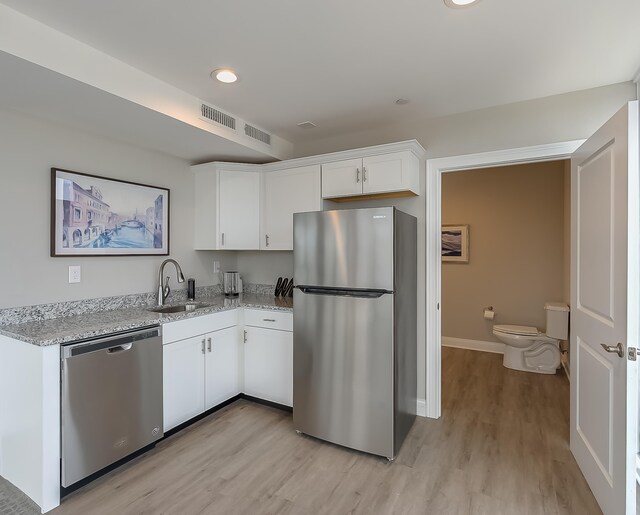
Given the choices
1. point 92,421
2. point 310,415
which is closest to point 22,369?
point 92,421

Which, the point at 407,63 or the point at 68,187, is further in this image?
the point at 68,187

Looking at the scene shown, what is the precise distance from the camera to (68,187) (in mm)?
2426

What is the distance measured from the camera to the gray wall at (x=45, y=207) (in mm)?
2162

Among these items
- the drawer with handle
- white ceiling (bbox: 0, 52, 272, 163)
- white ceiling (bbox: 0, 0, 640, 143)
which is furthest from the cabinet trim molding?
the drawer with handle

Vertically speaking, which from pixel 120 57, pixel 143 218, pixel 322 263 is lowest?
pixel 322 263

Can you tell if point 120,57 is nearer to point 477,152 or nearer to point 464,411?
point 477,152

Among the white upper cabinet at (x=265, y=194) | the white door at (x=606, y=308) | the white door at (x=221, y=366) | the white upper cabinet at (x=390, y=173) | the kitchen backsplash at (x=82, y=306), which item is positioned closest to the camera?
the white door at (x=606, y=308)

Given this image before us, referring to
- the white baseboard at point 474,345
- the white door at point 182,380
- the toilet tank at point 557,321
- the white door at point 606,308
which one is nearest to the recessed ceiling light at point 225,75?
the white door at point 182,380

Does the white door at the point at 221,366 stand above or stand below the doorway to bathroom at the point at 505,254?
below

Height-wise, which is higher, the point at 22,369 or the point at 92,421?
the point at 22,369

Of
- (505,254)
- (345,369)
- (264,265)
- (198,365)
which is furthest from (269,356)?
(505,254)

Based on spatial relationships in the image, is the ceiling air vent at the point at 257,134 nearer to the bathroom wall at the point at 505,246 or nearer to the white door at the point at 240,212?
the white door at the point at 240,212

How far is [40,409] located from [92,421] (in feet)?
0.89

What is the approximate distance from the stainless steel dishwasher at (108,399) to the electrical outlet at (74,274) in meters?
0.71
